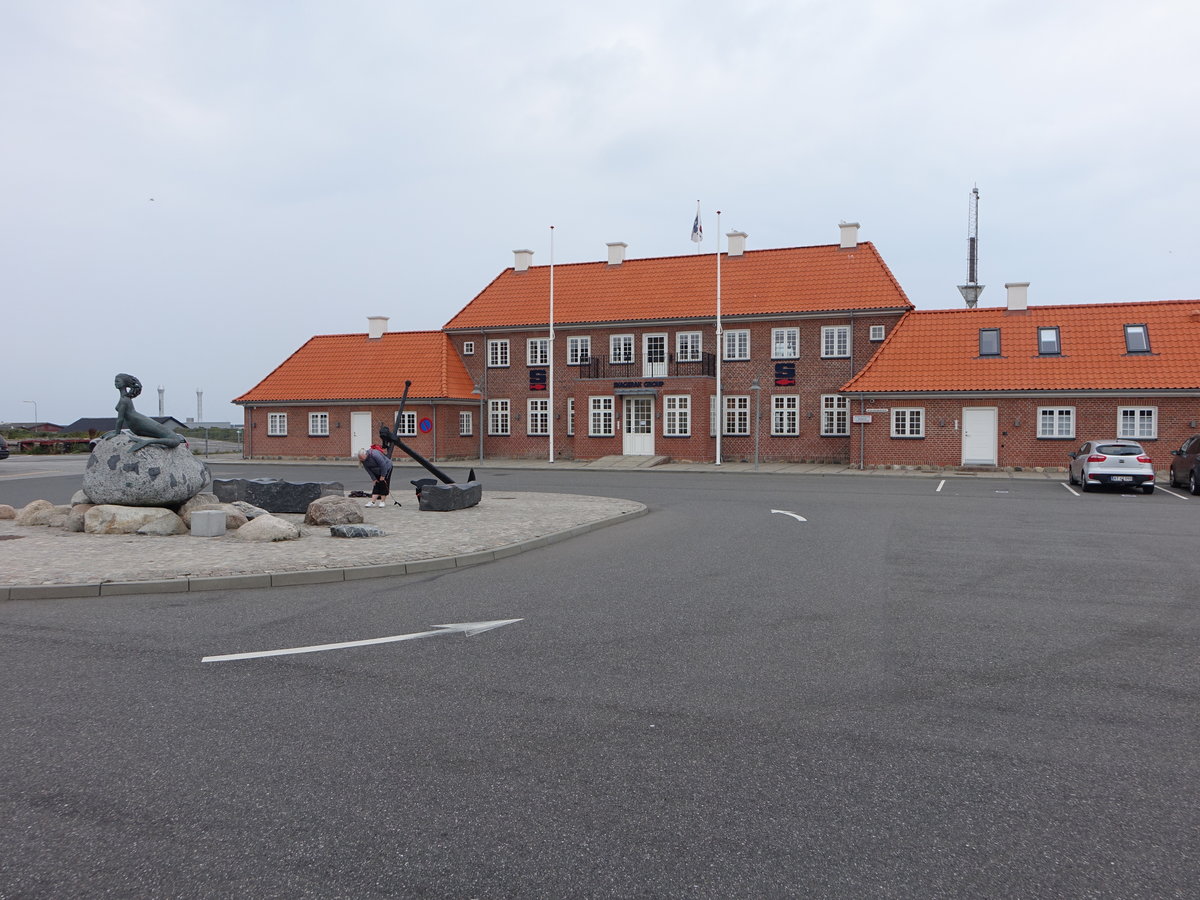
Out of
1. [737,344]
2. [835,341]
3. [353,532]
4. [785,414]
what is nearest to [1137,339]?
[835,341]

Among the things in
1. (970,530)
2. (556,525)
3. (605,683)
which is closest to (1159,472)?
(970,530)

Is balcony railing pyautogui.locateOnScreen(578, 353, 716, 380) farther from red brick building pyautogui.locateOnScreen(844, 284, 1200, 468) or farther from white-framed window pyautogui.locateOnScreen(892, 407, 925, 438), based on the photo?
white-framed window pyautogui.locateOnScreen(892, 407, 925, 438)

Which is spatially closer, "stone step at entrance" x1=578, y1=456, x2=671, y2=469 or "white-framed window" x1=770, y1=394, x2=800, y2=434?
"stone step at entrance" x1=578, y1=456, x2=671, y2=469

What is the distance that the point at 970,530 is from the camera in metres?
14.6

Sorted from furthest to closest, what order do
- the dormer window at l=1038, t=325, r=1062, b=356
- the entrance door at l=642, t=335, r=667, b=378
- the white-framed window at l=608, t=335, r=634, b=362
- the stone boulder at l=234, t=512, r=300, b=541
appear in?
1. the white-framed window at l=608, t=335, r=634, b=362
2. the entrance door at l=642, t=335, r=667, b=378
3. the dormer window at l=1038, t=325, r=1062, b=356
4. the stone boulder at l=234, t=512, r=300, b=541

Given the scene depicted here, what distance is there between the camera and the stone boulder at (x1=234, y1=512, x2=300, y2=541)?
40.5ft

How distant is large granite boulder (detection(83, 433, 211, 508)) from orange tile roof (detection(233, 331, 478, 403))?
28895mm

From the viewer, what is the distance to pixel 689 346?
1635 inches

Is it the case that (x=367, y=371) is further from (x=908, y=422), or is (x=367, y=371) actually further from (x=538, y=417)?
(x=908, y=422)

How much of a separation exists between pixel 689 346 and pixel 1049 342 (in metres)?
14.8

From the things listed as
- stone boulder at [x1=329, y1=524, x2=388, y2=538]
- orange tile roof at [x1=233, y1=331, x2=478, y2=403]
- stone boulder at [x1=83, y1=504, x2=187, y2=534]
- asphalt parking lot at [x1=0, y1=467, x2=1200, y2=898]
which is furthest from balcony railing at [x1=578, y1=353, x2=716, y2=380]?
asphalt parking lot at [x1=0, y1=467, x2=1200, y2=898]

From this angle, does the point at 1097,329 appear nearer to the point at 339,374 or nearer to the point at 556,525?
the point at 556,525

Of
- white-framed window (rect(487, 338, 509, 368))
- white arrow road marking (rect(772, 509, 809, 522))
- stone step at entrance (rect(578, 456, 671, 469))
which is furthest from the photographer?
white-framed window (rect(487, 338, 509, 368))

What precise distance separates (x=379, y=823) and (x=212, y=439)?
275 feet
